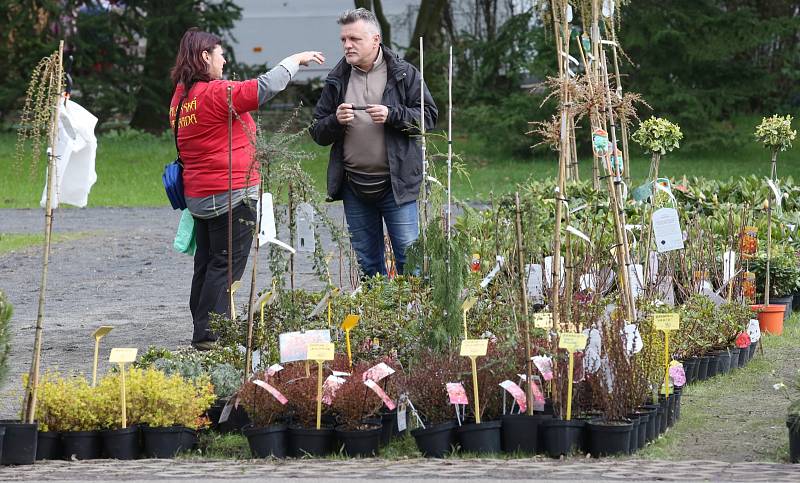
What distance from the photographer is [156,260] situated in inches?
456

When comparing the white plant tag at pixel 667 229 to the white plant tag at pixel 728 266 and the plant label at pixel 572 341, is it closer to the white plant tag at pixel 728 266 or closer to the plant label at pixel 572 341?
the white plant tag at pixel 728 266

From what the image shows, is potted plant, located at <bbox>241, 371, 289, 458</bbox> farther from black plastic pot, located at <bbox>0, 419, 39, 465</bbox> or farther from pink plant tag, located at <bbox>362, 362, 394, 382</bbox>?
black plastic pot, located at <bbox>0, 419, 39, 465</bbox>

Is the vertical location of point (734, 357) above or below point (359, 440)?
above

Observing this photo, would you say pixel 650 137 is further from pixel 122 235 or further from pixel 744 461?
pixel 122 235

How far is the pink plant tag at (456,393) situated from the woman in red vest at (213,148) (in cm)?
195

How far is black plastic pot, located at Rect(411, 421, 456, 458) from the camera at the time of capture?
4770 millimetres

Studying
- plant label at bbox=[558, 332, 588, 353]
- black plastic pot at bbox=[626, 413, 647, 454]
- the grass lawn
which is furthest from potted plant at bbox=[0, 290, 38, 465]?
the grass lawn

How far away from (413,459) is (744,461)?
1255 mm

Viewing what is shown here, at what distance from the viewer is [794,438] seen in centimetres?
465

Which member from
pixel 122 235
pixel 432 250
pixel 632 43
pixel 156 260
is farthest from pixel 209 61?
pixel 632 43

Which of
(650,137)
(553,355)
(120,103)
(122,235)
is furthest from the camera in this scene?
(120,103)

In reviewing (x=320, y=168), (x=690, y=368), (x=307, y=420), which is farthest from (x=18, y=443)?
(x=320, y=168)

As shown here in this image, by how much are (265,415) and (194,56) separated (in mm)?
2265

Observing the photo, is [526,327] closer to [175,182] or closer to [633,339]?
[633,339]
